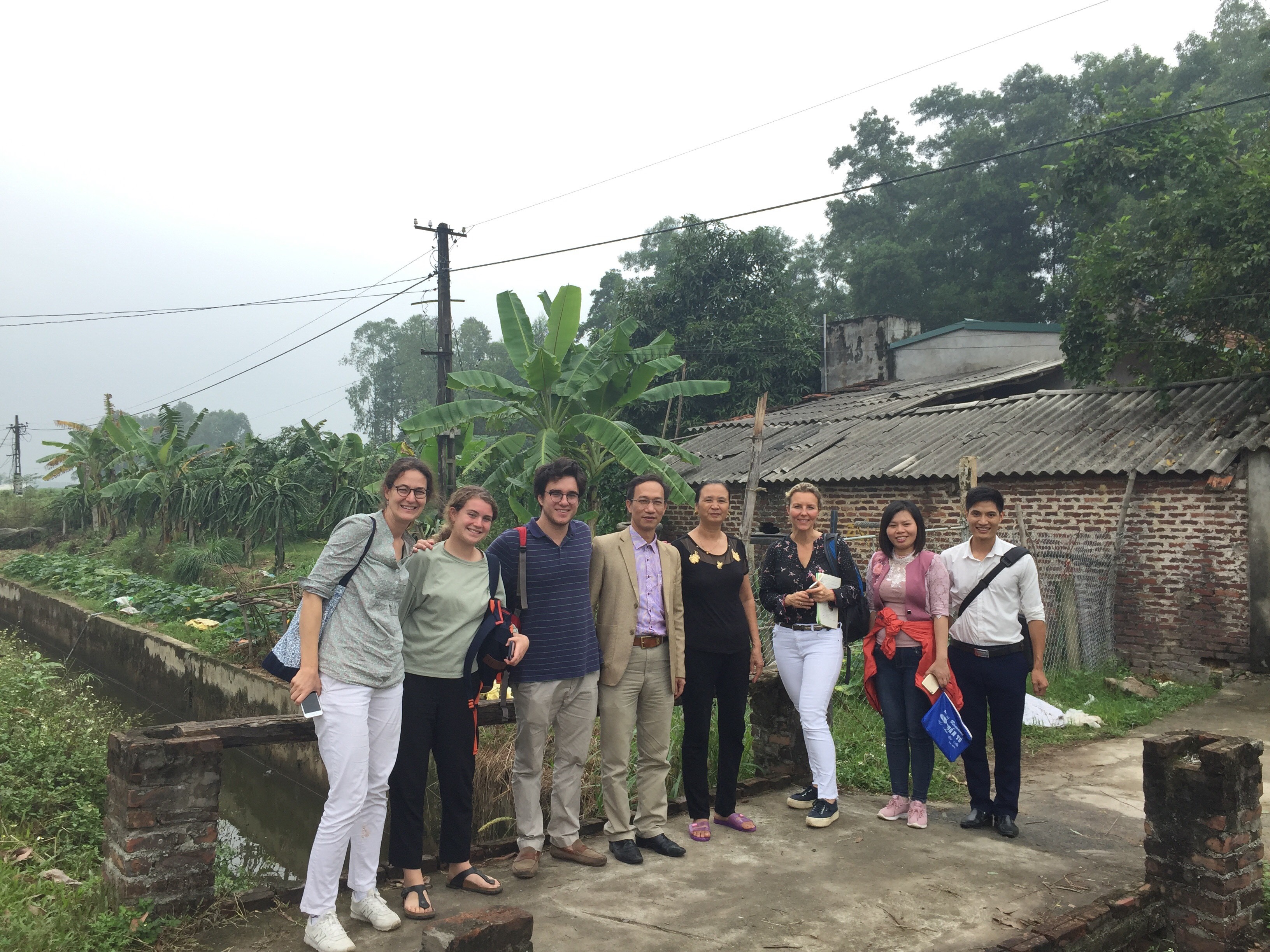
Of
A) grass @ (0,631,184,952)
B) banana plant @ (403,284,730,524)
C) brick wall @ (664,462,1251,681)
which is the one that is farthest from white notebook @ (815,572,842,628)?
banana plant @ (403,284,730,524)

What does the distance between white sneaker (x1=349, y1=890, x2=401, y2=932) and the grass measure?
2.09ft

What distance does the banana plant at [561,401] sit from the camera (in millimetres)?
10617

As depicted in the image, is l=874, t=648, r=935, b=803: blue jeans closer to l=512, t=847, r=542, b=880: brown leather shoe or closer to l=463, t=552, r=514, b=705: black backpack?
l=512, t=847, r=542, b=880: brown leather shoe

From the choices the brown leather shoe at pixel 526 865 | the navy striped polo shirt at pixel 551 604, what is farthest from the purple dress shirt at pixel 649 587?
the brown leather shoe at pixel 526 865

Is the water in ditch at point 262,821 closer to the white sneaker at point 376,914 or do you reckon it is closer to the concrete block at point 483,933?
the white sneaker at point 376,914

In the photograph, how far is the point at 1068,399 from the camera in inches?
491

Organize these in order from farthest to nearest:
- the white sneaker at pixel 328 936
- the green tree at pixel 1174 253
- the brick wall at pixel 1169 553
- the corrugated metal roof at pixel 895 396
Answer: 1. the corrugated metal roof at pixel 895 396
2. the green tree at pixel 1174 253
3. the brick wall at pixel 1169 553
4. the white sneaker at pixel 328 936

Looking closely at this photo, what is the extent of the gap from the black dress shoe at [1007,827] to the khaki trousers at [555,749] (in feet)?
6.76

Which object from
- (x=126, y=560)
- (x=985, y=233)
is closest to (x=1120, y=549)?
(x=126, y=560)

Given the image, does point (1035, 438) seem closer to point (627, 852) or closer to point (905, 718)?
point (905, 718)

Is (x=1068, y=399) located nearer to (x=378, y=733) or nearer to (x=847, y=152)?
(x=378, y=733)

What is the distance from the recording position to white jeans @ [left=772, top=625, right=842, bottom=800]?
174 inches

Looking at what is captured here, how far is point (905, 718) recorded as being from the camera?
4.49m

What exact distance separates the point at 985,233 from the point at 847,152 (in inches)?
276
